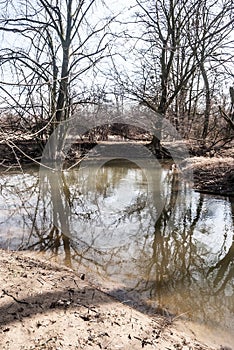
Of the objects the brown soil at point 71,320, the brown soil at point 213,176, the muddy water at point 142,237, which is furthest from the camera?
the brown soil at point 213,176

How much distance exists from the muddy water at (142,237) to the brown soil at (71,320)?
1.06 ft

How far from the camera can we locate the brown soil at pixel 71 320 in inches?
74.0

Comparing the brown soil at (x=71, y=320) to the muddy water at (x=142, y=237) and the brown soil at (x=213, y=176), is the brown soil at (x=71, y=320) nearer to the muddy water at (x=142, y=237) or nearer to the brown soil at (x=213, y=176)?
the muddy water at (x=142, y=237)

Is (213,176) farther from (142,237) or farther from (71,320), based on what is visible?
(71,320)

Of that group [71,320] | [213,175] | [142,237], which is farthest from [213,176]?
[71,320]

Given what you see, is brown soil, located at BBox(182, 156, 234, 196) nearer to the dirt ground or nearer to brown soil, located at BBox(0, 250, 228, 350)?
the dirt ground

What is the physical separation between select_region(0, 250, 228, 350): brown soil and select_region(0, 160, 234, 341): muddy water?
0.32 m

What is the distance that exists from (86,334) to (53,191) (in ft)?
17.9

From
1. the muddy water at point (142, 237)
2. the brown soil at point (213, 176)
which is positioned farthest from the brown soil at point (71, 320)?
the brown soil at point (213, 176)

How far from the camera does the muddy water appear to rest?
9.12 ft

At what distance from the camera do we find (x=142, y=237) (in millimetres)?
4164

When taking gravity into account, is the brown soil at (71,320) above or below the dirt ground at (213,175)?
below

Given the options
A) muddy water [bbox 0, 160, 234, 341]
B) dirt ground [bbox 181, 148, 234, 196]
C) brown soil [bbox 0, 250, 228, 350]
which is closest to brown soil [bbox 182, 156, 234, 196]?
dirt ground [bbox 181, 148, 234, 196]

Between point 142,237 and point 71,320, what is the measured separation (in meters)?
2.21
